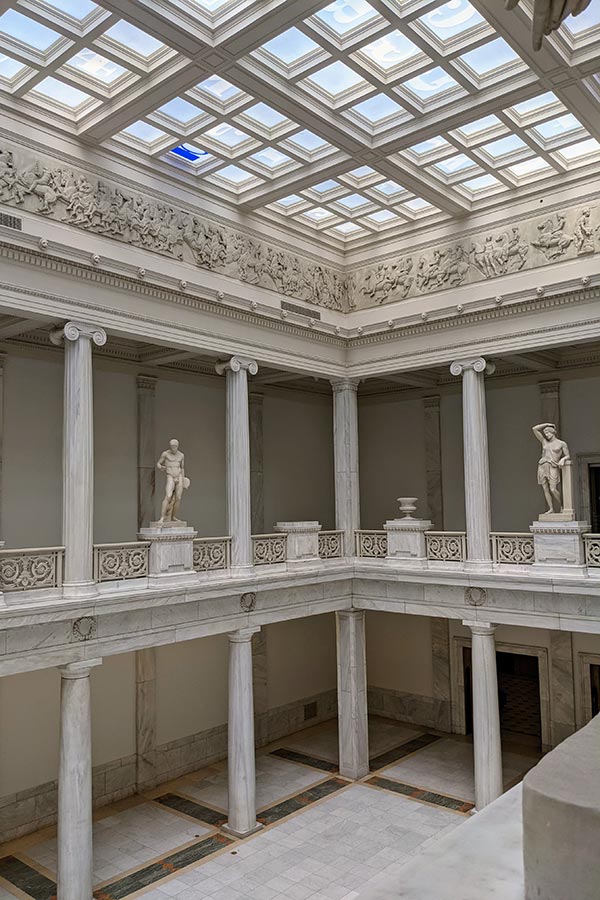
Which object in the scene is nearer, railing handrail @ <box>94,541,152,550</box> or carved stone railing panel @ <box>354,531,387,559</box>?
railing handrail @ <box>94,541,152,550</box>

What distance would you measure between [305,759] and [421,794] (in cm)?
287

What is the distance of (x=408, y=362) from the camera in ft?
44.4

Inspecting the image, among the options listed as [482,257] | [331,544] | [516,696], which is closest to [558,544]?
[331,544]

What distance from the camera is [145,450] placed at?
45.1ft

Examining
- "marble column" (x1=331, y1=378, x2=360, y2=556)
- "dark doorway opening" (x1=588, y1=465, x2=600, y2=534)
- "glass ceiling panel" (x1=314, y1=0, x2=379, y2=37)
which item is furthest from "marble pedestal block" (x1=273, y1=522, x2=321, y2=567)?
"glass ceiling panel" (x1=314, y1=0, x2=379, y2=37)

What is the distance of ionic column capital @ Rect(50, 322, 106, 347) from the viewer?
9773 millimetres

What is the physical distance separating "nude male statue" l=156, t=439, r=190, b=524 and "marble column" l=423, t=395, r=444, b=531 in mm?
7554

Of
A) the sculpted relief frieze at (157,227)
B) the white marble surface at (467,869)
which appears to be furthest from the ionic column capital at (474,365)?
the white marble surface at (467,869)

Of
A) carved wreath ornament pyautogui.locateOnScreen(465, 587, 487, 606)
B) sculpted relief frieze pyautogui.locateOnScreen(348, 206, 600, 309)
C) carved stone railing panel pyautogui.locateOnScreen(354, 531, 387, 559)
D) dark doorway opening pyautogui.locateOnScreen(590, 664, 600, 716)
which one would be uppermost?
sculpted relief frieze pyautogui.locateOnScreen(348, 206, 600, 309)

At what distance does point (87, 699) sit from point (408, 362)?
795 centimetres

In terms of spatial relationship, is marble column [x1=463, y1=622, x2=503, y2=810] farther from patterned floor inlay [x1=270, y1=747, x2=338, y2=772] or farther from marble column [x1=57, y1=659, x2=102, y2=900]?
marble column [x1=57, y1=659, x2=102, y2=900]

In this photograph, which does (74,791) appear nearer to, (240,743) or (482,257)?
(240,743)

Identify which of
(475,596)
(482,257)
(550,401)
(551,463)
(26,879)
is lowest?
Result: (26,879)

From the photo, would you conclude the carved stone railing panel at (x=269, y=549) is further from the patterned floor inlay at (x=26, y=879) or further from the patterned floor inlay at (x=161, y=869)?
the patterned floor inlay at (x=26, y=879)
